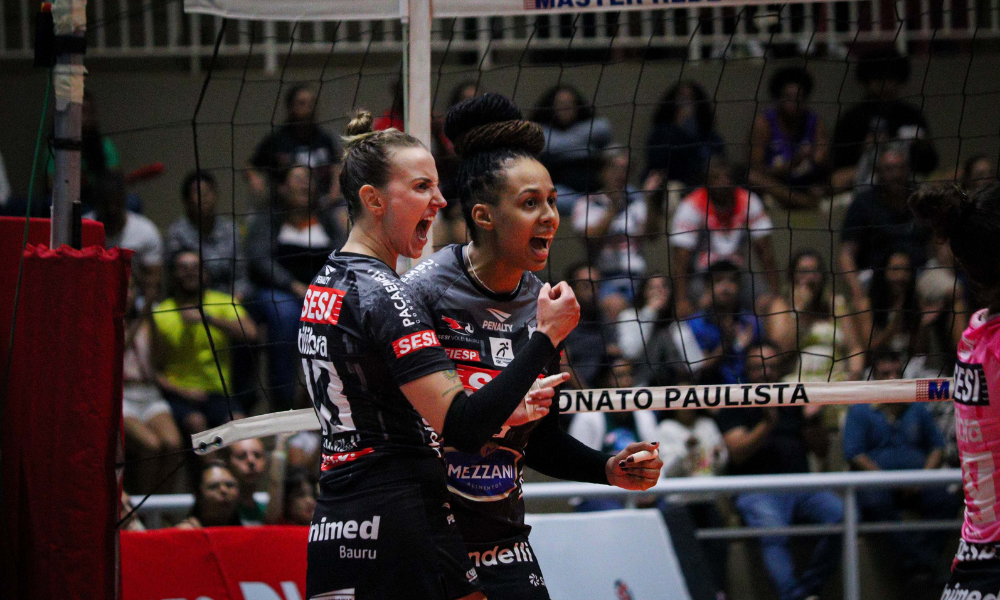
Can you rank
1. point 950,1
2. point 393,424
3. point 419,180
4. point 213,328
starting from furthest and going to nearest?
point 950,1 < point 213,328 < point 419,180 < point 393,424

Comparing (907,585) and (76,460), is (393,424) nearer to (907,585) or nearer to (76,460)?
(76,460)

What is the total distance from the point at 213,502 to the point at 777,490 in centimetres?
262

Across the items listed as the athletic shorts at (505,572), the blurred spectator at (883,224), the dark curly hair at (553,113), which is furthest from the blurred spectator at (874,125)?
the athletic shorts at (505,572)

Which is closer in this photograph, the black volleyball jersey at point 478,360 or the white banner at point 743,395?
the black volleyball jersey at point 478,360

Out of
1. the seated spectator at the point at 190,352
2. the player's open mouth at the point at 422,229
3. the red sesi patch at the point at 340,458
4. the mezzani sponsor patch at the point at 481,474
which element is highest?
the player's open mouth at the point at 422,229

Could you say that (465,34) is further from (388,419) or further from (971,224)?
(388,419)

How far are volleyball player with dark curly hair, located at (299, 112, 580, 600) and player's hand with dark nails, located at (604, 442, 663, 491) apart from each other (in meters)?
0.47

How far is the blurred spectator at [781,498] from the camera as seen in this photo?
5066mm

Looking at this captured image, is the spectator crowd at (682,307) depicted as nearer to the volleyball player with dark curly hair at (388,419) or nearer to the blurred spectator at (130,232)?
the blurred spectator at (130,232)

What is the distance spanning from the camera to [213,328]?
6363mm

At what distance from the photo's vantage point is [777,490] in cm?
486

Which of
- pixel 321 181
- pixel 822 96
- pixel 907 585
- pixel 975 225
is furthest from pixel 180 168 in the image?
pixel 975 225

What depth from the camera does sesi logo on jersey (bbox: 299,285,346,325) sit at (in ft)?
7.85

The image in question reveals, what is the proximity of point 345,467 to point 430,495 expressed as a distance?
8.2 inches
